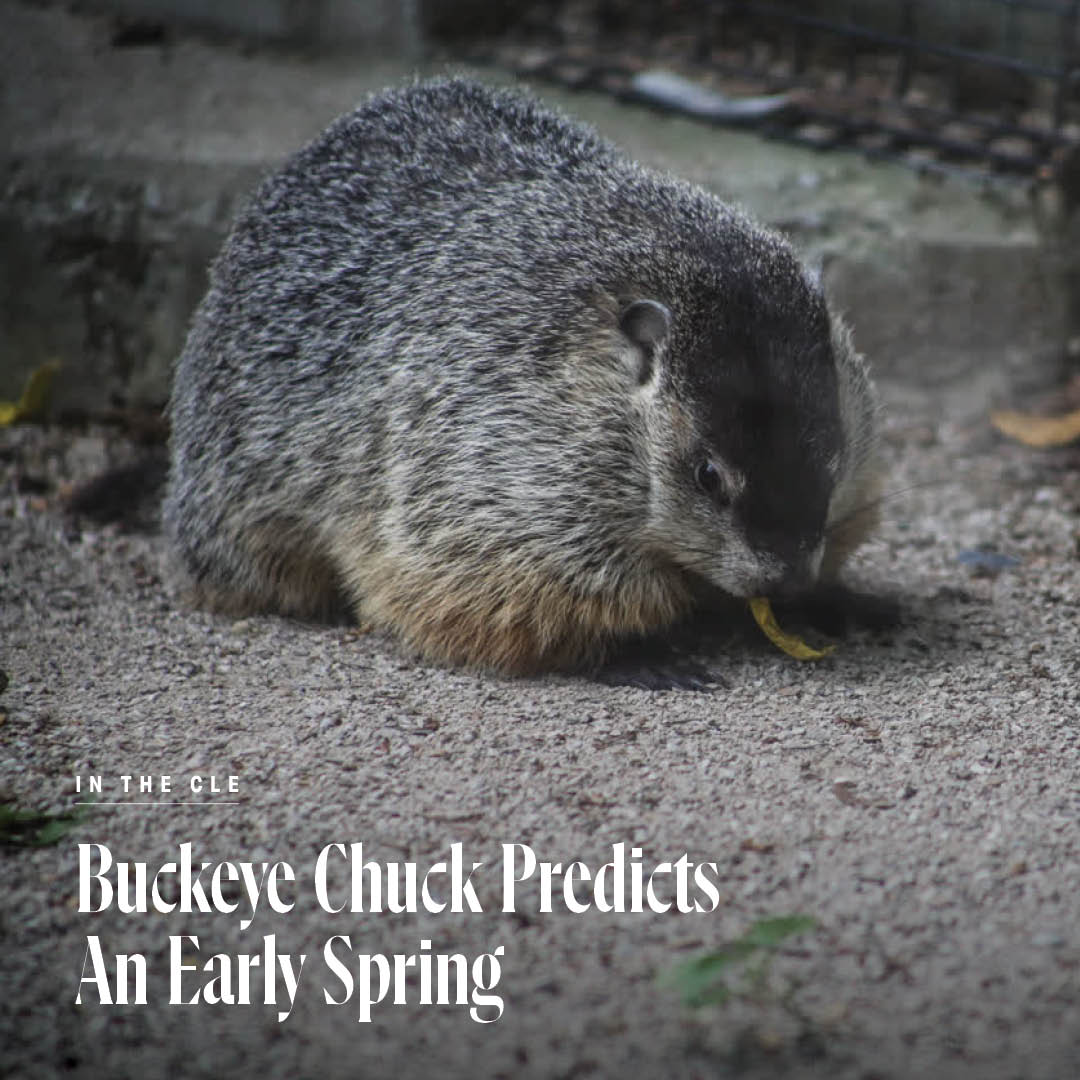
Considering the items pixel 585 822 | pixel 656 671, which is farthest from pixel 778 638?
pixel 585 822

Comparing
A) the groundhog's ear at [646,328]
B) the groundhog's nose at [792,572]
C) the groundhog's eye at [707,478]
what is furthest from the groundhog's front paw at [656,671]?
the groundhog's ear at [646,328]

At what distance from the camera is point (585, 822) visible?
13.2ft

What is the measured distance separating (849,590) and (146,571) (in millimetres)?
3022

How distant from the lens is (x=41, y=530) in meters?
6.51

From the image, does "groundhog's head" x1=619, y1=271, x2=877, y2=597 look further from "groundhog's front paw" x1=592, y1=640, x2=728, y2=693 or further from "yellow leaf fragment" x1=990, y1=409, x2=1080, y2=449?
"yellow leaf fragment" x1=990, y1=409, x2=1080, y2=449

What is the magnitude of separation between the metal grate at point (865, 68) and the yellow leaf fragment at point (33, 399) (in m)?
3.32

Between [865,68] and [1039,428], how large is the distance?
2.80 m

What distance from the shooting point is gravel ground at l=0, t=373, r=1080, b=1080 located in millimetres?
3090

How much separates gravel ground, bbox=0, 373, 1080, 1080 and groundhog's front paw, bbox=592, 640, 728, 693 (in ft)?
0.33

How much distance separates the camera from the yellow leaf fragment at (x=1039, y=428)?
283 inches

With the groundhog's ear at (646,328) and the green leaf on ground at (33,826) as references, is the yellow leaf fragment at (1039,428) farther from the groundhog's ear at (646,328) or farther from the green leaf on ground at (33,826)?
the green leaf on ground at (33,826)

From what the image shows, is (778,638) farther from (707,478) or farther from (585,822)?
(585,822)

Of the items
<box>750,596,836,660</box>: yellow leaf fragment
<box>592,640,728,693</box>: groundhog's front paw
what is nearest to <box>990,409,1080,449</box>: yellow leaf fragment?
<box>750,596,836,660</box>: yellow leaf fragment

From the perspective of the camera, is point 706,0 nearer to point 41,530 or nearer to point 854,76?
point 854,76
